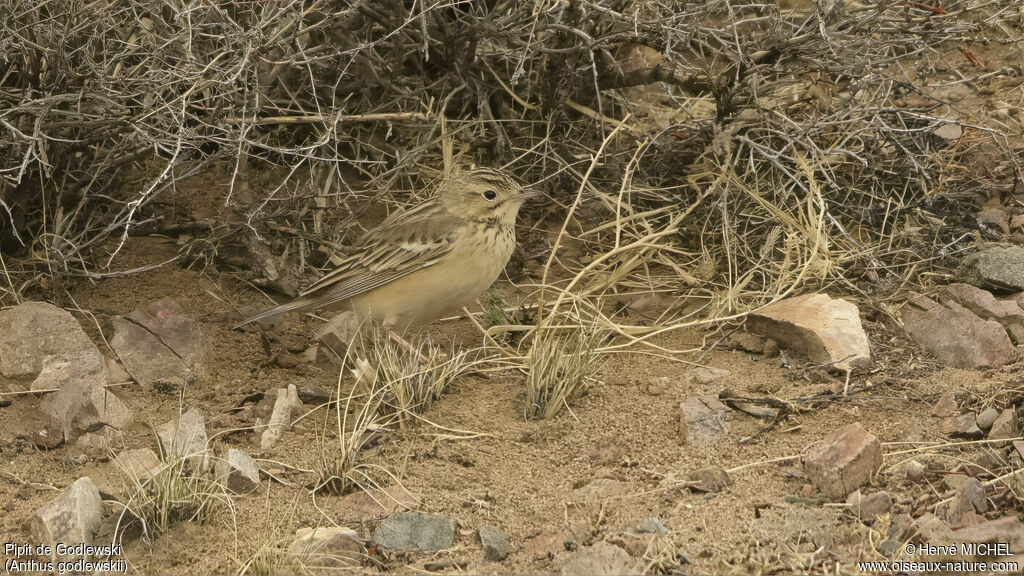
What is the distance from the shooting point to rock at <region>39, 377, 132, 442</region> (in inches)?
190

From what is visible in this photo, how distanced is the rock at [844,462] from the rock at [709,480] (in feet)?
1.08

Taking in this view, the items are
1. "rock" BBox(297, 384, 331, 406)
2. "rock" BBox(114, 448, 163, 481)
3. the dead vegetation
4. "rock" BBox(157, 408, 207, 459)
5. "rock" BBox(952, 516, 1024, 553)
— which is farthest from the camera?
the dead vegetation

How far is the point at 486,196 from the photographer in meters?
6.04

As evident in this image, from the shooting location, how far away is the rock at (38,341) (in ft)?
17.1

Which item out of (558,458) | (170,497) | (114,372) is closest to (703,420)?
(558,458)

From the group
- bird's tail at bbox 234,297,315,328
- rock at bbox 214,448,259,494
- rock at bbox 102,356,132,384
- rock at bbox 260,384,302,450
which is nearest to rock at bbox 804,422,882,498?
rock at bbox 214,448,259,494

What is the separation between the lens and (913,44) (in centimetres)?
622

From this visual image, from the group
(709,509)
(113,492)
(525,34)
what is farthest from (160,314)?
(709,509)

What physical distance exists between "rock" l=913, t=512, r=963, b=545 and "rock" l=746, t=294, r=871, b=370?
5.00 feet

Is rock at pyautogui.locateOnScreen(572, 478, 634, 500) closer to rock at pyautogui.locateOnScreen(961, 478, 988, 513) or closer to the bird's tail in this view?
rock at pyautogui.locateOnScreen(961, 478, 988, 513)

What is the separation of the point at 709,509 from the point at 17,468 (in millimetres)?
2955

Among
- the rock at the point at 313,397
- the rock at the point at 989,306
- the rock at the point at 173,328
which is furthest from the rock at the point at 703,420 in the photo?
the rock at the point at 173,328

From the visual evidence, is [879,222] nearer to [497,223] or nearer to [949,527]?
[497,223]

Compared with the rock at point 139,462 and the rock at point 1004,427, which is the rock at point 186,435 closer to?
the rock at point 139,462
